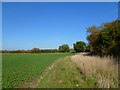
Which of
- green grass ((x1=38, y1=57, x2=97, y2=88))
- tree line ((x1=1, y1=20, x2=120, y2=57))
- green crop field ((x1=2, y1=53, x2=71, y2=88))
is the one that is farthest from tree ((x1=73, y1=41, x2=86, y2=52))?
green grass ((x1=38, y1=57, x2=97, y2=88))

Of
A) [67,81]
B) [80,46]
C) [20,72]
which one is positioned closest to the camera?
[67,81]

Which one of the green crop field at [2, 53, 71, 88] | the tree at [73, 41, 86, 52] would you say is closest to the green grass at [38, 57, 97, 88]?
the green crop field at [2, 53, 71, 88]

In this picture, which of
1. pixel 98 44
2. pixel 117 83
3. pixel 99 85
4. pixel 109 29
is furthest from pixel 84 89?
pixel 98 44

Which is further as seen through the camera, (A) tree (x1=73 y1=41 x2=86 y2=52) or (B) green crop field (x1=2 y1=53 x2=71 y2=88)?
(A) tree (x1=73 y1=41 x2=86 y2=52)

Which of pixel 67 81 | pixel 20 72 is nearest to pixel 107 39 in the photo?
pixel 20 72

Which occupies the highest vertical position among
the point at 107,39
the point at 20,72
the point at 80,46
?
the point at 80,46

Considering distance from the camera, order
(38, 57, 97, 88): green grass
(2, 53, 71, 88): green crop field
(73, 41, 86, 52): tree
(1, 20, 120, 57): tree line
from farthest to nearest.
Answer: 1. (73, 41, 86, 52): tree
2. (1, 20, 120, 57): tree line
3. (2, 53, 71, 88): green crop field
4. (38, 57, 97, 88): green grass

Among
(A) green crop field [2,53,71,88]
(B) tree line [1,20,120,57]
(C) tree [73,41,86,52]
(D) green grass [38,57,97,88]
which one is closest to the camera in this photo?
(D) green grass [38,57,97,88]

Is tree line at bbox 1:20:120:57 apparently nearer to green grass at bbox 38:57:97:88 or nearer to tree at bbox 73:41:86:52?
green grass at bbox 38:57:97:88

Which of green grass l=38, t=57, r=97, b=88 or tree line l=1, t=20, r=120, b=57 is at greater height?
tree line l=1, t=20, r=120, b=57

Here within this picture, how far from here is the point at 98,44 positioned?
4562 cm

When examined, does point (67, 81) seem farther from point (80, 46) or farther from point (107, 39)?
point (80, 46)

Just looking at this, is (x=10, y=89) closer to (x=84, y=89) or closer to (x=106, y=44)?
(x=84, y=89)

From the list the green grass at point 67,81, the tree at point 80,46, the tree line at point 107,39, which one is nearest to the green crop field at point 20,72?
the green grass at point 67,81
